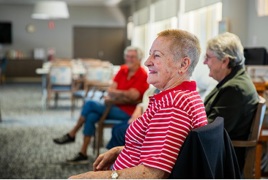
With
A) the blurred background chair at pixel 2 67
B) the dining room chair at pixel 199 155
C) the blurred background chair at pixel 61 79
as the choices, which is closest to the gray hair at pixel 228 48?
the dining room chair at pixel 199 155

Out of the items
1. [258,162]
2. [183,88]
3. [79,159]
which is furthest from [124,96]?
[183,88]

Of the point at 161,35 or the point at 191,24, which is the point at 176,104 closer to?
the point at 161,35

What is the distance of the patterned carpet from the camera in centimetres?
482

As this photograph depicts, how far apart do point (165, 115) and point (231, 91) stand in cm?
138

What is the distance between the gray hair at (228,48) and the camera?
3.20 metres

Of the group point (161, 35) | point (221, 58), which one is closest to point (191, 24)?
point (221, 58)

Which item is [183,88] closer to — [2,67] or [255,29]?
[255,29]

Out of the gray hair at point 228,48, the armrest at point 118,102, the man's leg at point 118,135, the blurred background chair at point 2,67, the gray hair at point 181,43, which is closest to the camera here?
the gray hair at point 181,43

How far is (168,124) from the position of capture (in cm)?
179

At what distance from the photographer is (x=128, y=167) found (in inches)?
80.3

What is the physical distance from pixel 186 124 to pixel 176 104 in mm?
90

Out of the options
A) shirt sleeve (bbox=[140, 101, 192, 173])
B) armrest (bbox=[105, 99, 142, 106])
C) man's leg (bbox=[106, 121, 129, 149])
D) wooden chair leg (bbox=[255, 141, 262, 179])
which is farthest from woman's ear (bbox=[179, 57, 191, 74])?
armrest (bbox=[105, 99, 142, 106])

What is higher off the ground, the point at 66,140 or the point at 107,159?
the point at 107,159

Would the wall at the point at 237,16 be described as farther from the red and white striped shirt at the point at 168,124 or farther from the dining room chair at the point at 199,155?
the dining room chair at the point at 199,155
